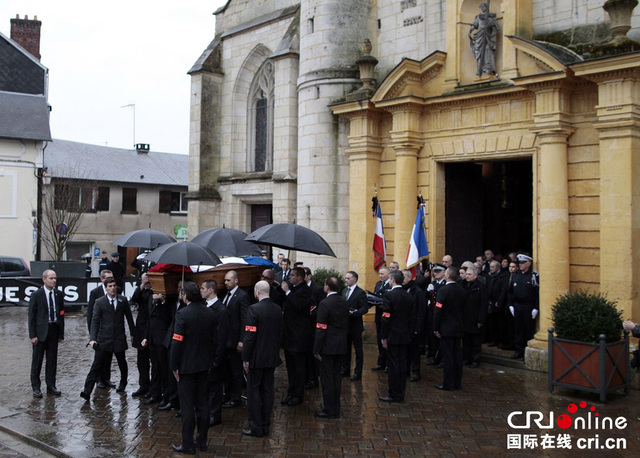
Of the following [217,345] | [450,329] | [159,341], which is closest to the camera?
[217,345]

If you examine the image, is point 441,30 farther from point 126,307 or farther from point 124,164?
point 124,164

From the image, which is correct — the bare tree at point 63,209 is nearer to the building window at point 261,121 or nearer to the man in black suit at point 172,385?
the building window at point 261,121

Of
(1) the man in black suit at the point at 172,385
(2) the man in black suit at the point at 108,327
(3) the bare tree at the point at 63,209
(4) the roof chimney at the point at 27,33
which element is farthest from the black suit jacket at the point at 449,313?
(4) the roof chimney at the point at 27,33

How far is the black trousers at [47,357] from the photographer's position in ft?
29.9

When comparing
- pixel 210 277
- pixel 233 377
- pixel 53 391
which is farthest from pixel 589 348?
pixel 53 391

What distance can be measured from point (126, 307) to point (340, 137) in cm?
756

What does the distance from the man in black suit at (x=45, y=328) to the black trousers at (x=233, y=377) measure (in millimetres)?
2441

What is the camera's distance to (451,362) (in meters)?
9.57

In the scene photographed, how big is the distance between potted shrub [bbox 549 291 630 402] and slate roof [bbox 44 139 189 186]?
94.9 ft

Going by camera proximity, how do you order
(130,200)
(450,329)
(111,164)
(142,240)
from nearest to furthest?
(450,329) < (142,240) < (130,200) < (111,164)

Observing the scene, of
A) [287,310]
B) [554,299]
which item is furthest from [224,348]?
[554,299]

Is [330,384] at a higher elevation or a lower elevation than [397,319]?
lower

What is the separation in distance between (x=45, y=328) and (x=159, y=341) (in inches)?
74.3

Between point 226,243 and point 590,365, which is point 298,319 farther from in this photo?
point 590,365
